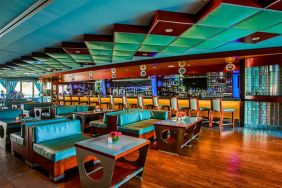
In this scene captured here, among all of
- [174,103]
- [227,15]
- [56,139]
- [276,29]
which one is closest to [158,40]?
[227,15]

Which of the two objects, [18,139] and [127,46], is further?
[127,46]

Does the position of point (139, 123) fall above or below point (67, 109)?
below

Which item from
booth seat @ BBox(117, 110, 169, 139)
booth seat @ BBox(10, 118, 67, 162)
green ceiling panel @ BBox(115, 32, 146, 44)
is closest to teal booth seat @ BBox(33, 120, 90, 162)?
booth seat @ BBox(10, 118, 67, 162)

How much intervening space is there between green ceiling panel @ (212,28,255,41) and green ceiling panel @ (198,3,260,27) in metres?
0.51

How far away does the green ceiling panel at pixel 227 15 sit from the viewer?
3.01 meters

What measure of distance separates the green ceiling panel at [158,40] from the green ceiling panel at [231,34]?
1284 millimetres

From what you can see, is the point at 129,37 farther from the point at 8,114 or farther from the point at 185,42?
the point at 8,114

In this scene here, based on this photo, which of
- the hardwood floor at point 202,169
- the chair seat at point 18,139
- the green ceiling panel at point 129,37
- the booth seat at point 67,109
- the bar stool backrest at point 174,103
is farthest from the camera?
the bar stool backrest at point 174,103

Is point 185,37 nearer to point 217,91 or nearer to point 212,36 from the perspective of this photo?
point 212,36

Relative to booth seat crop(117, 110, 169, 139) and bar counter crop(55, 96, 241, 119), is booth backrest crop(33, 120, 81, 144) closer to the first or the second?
booth seat crop(117, 110, 169, 139)

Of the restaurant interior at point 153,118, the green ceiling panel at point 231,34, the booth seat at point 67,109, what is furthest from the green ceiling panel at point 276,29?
the booth seat at point 67,109

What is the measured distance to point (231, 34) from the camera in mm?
4480

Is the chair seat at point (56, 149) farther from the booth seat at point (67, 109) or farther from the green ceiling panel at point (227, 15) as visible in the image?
the green ceiling panel at point (227, 15)

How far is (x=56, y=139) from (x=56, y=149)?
24.3 inches
